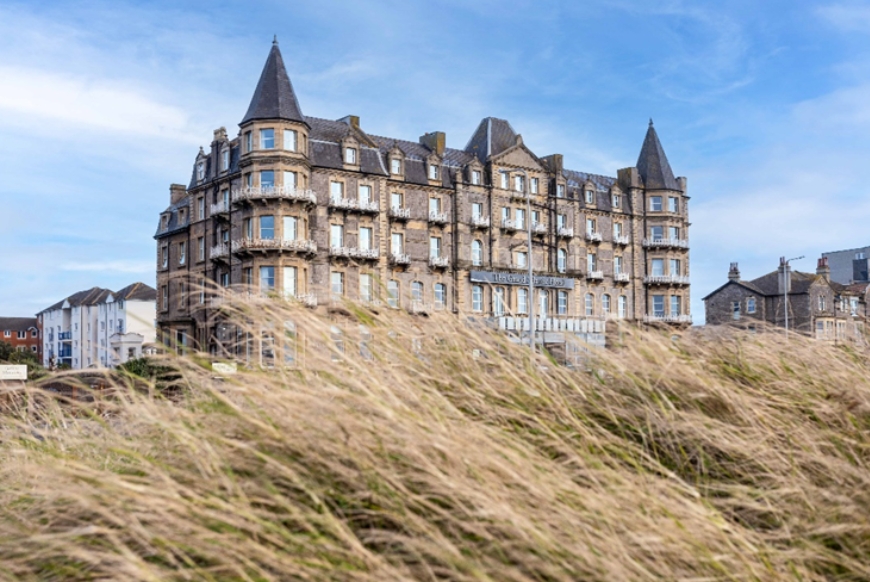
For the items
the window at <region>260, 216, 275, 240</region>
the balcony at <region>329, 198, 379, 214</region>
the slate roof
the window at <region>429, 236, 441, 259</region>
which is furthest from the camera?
the slate roof

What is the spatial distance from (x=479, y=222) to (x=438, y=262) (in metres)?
4.31

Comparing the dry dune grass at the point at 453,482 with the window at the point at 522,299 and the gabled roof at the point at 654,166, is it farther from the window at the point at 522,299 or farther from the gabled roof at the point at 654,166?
the gabled roof at the point at 654,166

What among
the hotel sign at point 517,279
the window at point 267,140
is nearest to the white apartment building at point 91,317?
the window at point 267,140

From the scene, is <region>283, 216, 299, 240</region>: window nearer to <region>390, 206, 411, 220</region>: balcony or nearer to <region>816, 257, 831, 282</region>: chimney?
<region>390, 206, 411, 220</region>: balcony

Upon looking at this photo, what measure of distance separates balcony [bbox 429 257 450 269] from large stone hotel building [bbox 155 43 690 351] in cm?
9

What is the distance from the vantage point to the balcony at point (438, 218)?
46500 mm

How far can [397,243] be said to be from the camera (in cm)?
4538

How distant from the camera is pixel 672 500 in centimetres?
306

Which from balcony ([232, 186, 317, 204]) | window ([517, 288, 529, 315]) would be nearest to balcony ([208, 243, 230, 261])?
balcony ([232, 186, 317, 204])

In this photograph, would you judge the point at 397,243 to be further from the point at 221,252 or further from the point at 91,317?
the point at 91,317

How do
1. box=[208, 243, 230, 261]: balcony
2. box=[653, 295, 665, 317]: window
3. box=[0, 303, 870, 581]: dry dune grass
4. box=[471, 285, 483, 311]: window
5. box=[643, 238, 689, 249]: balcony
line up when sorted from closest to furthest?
box=[0, 303, 870, 581]: dry dune grass
box=[208, 243, 230, 261]: balcony
box=[471, 285, 483, 311]: window
box=[643, 238, 689, 249]: balcony
box=[653, 295, 665, 317]: window

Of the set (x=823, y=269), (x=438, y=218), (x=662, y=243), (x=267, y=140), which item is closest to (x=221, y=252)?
(x=267, y=140)

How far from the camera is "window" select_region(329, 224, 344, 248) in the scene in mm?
42625

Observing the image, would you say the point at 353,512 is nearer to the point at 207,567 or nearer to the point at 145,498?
the point at 207,567
